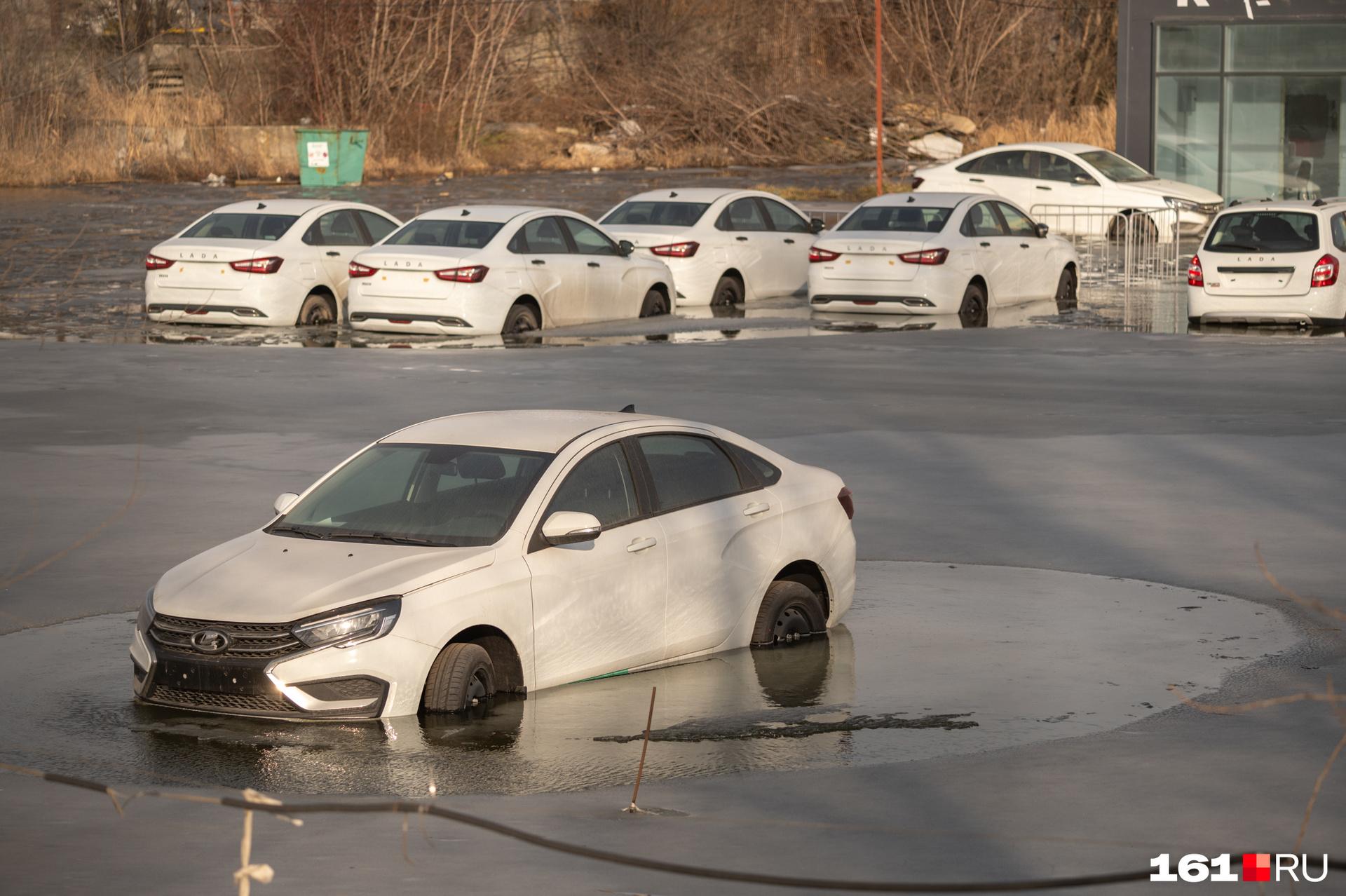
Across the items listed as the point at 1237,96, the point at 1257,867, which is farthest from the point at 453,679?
the point at 1237,96

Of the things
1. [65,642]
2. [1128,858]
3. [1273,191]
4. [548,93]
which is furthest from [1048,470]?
[548,93]

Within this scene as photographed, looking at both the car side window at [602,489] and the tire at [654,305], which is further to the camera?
the tire at [654,305]

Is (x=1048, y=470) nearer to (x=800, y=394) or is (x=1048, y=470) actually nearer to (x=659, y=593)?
(x=800, y=394)

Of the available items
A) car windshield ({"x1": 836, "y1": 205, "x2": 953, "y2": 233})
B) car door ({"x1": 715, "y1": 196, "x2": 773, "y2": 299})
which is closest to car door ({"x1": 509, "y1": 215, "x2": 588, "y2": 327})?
car door ({"x1": 715, "y1": 196, "x2": 773, "y2": 299})

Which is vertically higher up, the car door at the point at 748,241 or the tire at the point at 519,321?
the car door at the point at 748,241

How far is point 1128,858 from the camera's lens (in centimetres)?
666

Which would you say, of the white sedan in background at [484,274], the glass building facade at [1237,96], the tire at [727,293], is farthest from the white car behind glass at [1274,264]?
the glass building facade at [1237,96]

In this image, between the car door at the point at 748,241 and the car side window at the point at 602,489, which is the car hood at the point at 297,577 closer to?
the car side window at the point at 602,489

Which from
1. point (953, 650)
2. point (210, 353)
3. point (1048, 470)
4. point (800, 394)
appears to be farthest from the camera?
point (210, 353)

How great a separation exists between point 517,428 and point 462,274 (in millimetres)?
13697

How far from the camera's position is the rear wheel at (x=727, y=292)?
28.1 m

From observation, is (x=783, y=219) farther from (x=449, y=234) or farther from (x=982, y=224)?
(x=449, y=234)

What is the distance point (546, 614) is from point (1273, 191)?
33.8m

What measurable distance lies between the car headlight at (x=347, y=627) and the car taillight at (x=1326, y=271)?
18703 mm
